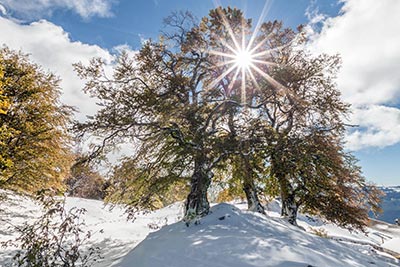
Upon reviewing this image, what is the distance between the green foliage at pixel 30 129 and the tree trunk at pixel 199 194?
721cm

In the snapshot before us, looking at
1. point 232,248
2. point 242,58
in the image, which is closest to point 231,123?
point 242,58

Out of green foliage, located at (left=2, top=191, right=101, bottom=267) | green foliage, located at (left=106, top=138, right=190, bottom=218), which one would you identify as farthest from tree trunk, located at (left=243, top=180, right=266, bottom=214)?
green foliage, located at (left=2, top=191, right=101, bottom=267)

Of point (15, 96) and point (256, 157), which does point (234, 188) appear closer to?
point (256, 157)

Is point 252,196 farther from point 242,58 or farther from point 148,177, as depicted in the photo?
point 242,58

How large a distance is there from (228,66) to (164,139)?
4.96m

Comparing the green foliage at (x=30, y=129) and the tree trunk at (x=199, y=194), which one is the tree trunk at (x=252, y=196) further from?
the green foliage at (x=30, y=129)

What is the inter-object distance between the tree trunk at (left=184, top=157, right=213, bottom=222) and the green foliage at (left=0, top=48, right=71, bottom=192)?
7206 mm

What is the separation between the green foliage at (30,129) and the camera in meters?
11.0

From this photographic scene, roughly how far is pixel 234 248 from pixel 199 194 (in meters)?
3.82

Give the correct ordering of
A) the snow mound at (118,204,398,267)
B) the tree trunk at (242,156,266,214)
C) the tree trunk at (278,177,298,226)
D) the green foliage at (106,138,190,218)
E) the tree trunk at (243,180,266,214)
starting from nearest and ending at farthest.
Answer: the snow mound at (118,204,398,267), the green foliage at (106,138,190,218), the tree trunk at (242,156,266,214), the tree trunk at (243,180,266,214), the tree trunk at (278,177,298,226)

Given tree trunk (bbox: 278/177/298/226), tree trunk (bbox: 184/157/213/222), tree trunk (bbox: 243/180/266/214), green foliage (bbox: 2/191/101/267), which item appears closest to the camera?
green foliage (bbox: 2/191/101/267)

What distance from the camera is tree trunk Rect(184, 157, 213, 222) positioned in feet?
28.2

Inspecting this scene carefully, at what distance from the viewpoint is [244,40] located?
1280 cm

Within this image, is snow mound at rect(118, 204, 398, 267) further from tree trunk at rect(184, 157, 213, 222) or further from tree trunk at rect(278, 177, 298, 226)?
tree trunk at rect(278, 177, 298, 226)
